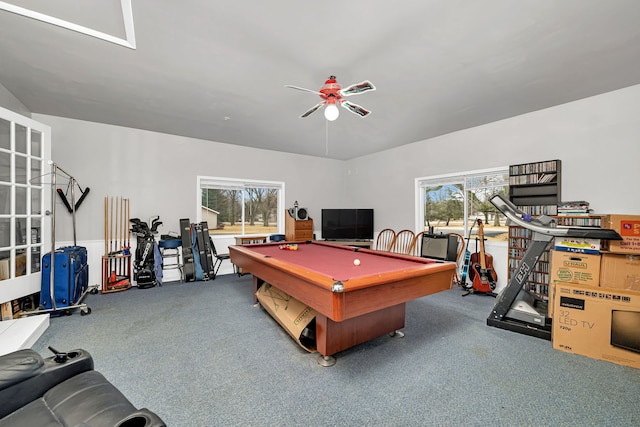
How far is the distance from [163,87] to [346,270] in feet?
9.34

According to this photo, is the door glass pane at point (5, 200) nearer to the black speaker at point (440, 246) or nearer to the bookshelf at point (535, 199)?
the black speaker at point (440, 246)

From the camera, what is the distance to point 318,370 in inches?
77.8

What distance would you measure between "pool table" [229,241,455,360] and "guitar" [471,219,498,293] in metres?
1.98

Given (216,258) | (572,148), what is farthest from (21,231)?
(572,148)

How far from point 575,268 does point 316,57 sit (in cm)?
315

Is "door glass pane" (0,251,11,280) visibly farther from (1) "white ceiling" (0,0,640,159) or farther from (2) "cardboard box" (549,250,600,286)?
(2) "cardboard box" (549,250,600,286)

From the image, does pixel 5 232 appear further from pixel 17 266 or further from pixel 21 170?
pixel 21 170

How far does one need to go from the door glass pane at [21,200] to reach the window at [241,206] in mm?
2277

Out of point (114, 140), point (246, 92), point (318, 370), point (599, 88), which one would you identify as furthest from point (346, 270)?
point (114, 140)

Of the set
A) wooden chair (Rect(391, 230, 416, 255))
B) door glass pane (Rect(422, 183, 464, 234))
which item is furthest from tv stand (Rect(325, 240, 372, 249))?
door glass pane (Rect(422, 183, 464, 234))

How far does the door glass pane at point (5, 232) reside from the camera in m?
2.68

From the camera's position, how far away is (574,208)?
298 cm

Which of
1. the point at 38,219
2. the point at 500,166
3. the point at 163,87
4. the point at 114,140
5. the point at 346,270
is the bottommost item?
the point at 346,270

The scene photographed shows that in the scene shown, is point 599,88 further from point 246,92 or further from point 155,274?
point 155,274
